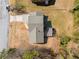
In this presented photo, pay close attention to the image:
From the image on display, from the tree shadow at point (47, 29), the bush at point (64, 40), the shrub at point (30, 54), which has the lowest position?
the shrub at point (30, 54)

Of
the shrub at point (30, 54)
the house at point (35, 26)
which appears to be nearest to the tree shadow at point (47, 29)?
the house at point (35, 26)

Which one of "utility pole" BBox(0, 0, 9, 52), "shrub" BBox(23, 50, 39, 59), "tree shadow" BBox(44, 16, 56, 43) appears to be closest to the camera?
"shrub" BBox(23, 50, 39, 59)

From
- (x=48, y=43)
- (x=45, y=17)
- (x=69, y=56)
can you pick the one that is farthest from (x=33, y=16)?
(x=69, y=56)

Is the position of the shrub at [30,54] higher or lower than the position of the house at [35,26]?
lower

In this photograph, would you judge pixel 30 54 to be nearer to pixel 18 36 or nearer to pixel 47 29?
pixel 18 36

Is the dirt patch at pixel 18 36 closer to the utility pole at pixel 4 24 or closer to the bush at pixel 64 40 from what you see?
the utility pole at pixel 4 24

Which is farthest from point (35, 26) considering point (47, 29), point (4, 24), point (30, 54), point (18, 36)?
point (4, 24)

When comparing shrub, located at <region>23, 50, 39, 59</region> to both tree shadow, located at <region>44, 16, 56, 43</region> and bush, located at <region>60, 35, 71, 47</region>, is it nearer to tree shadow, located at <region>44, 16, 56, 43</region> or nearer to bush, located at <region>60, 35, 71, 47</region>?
tree shadow, located at <region>44, 16, 56, 43</region>

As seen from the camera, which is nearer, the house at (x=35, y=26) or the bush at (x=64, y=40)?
the house at (x=35, y=26)

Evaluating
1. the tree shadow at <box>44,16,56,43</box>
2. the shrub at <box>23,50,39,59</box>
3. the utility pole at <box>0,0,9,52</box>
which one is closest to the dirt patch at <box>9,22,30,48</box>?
the utility pole at <box>0,0,9,52</box>
